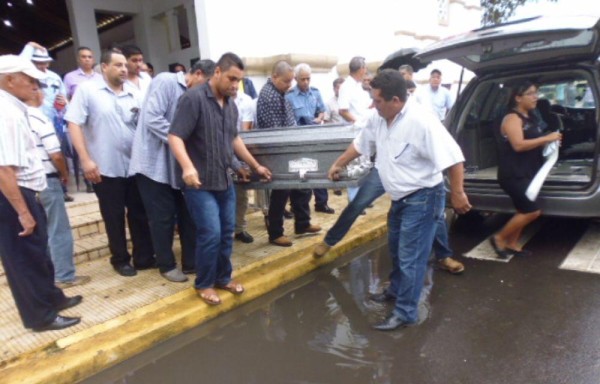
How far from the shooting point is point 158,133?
340cm

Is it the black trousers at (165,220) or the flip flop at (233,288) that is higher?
the black trousers at (165,220)

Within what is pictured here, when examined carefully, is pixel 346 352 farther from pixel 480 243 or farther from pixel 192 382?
pixel 480 243

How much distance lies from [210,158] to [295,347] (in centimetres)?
139

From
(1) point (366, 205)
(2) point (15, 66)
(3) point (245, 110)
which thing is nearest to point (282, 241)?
(1) point (366, 205)

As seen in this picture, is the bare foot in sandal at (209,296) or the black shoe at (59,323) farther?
the bare foot in sandal at (209,296)

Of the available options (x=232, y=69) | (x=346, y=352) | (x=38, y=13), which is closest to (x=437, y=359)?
(x=346, y=352)

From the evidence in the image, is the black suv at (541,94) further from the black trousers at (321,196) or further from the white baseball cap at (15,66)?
the white baseball cap at (15,66)

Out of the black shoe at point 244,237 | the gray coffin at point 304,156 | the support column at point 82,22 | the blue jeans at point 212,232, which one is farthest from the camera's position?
the support column at point 82,22

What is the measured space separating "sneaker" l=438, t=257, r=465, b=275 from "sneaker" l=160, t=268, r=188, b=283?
7.16 ft

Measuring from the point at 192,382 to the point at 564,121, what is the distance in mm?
5549

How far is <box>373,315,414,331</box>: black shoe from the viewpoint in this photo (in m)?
3.00

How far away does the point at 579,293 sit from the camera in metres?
3.34

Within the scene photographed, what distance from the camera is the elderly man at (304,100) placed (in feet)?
15.9

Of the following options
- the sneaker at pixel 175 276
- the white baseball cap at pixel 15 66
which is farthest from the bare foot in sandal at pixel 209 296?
the white baseball cap at pixel 15 66
